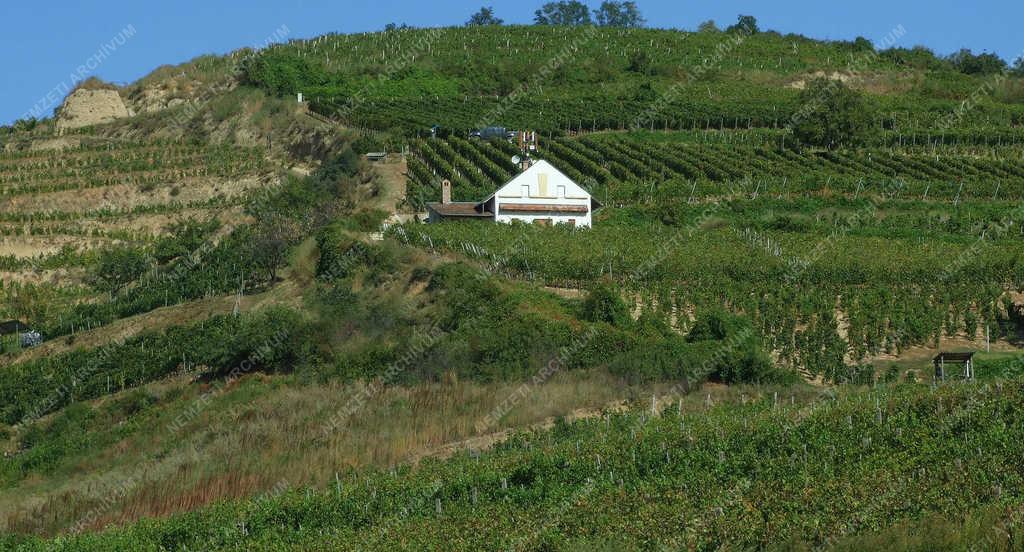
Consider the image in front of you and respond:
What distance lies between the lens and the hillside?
25.0 meters

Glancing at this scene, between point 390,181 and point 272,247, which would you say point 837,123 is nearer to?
point 390,181

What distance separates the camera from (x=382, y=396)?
35312 millimetres

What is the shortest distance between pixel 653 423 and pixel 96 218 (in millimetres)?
44545

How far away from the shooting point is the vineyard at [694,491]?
2166 centimetres

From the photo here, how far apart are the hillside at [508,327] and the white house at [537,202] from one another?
6.76 ft

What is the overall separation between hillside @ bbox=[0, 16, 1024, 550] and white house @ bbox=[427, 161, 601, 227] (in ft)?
6.76

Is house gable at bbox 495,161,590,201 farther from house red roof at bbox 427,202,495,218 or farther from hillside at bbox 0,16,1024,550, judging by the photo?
hillside at bbox 0,16,1024,550

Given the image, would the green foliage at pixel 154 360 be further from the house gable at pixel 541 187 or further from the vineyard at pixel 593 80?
the vineyard at pixel 593 80

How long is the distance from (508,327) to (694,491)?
13.4 m

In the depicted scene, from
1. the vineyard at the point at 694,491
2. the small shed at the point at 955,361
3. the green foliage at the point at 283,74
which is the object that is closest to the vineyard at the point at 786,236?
the small shed at the point at 955,361

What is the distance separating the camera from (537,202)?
5350 centimetres

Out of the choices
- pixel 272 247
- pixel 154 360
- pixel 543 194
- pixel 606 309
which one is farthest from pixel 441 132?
pixel 606 309

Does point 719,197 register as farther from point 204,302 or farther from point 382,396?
point 382,396

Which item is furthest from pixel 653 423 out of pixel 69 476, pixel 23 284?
pixel 23 284
